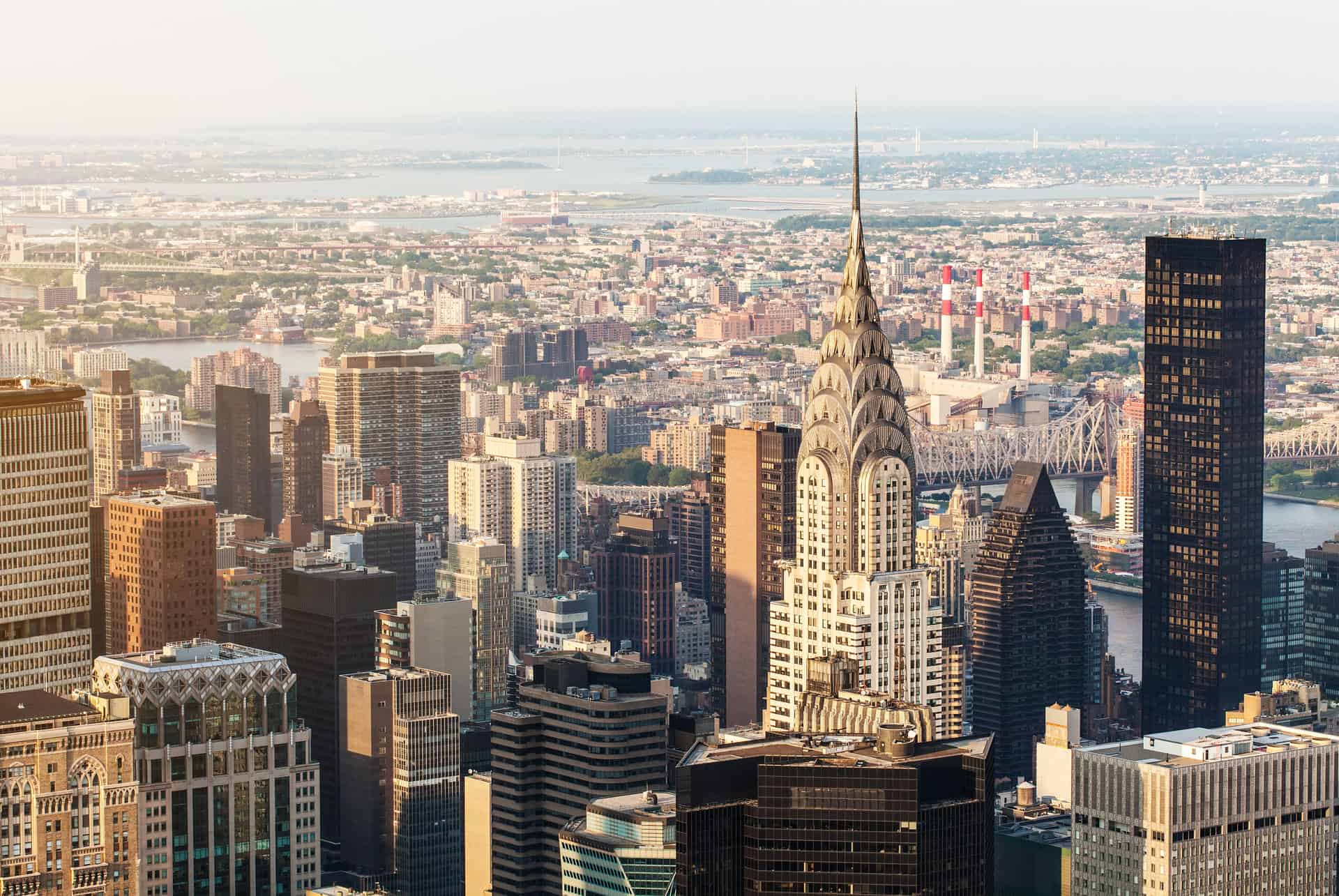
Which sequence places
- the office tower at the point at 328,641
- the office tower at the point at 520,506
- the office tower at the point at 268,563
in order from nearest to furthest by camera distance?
the office tower at the point at 328,641 < the office tower at the point at 268,563 < the office tower at the point at 520,506

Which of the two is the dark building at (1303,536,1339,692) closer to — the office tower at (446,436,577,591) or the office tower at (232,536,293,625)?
the office tower at (446,436,577,591)

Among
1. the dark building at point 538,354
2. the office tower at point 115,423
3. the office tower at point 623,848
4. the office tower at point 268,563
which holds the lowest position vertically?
the dark building at point 538,354

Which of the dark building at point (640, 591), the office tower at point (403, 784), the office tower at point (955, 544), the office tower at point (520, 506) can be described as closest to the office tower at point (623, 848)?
the office tower at point (403, 784)

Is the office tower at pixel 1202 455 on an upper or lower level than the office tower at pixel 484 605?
upper

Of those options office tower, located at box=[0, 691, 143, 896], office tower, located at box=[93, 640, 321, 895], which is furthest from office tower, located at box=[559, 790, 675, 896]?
office tower, located at box=[0, 691, 143, 896]

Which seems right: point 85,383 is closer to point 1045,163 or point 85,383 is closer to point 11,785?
point 11,785

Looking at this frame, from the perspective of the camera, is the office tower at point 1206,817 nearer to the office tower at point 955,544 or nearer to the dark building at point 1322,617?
the office tower at point 955,544

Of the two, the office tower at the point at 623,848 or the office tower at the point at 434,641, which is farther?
the office tower at the point at 434,641
